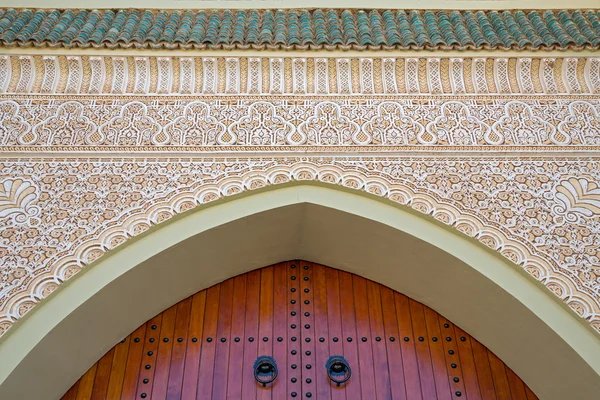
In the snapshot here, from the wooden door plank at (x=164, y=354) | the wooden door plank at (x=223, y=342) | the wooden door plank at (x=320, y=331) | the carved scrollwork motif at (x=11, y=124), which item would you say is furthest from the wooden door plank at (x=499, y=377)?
the carved scrollwork motif at (x=11, y=124)

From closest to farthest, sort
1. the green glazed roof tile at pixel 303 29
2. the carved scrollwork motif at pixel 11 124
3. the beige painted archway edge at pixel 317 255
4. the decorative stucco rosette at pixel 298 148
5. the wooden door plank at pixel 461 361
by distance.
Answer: the beige painted archway edge at pixel 317 255 < the decorative stucco rosette at pixel 298 148 < the wooden door plank at pixel 461 361 < the carved scrollwork motif at pixel 11 124 < the green glazed roof tile at pixel 303 29

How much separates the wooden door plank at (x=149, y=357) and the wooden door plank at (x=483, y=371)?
113cm

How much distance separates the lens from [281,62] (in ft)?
8.80

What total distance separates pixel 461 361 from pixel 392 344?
0.26m

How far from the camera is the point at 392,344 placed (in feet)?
7.97

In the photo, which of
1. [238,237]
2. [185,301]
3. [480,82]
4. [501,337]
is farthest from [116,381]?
[480,82]

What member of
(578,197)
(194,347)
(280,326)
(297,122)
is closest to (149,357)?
(194,347)

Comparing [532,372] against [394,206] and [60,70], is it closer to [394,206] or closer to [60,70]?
[394,206]

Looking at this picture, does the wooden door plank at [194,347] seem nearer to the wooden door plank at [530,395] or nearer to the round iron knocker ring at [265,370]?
the round iron knocker ring at [265,370]

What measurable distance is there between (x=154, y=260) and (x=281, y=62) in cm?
98

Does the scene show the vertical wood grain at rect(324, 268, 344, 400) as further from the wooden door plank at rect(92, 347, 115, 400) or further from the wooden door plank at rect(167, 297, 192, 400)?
→ the wooden door plank at rect(92, 347, 115, 400)

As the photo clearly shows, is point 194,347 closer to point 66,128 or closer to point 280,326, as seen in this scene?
point 280,326

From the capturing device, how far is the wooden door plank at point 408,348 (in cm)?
232

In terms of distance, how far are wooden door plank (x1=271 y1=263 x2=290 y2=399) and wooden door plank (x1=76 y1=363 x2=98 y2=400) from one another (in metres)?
0.64
